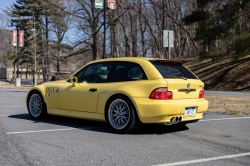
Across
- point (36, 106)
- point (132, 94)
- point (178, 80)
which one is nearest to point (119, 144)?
point (132, 94)

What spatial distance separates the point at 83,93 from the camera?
6.44m

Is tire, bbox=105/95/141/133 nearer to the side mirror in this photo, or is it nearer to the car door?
the car door

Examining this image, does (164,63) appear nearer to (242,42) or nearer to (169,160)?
(169,160)

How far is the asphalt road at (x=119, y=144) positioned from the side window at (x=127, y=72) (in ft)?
3.72

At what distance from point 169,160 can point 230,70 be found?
27.6 metres

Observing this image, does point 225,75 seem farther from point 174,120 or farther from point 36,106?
point 174,120

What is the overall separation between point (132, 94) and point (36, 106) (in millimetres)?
3109

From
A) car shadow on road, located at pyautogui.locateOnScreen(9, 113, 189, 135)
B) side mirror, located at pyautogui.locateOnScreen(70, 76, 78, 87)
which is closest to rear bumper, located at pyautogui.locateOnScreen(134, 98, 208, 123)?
car shadow on road, located at pyautogui.locateOnScreen(9, 113, 189, 135)

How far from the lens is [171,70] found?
600 centimetres

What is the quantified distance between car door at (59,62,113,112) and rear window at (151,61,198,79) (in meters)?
1.16

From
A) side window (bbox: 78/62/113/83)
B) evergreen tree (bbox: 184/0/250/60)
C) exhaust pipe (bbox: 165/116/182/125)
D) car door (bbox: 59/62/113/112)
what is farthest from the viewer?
evergreen tree (bbox: 184/0/250/60)

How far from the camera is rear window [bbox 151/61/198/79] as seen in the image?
582cm

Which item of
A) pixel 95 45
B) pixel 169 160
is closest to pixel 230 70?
pixel 95 45

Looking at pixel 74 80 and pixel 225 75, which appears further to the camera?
pixel 225 75
